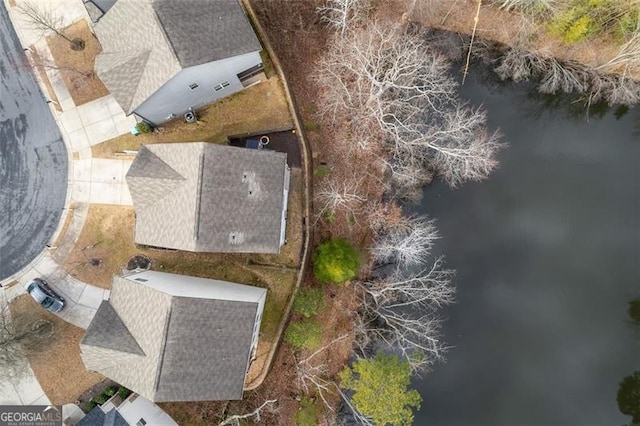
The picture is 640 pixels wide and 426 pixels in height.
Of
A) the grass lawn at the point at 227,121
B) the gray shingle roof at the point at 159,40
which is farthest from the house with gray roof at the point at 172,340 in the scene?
the gray shingle roof at the point at 159,40

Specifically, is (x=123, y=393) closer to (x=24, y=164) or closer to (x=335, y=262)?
(x=335, y=262)

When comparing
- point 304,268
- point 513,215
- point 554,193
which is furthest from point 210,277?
point 554,193

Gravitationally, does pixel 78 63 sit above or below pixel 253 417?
above

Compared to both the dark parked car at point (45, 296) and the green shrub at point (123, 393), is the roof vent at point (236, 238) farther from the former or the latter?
the dark parked car at point (45, 296)

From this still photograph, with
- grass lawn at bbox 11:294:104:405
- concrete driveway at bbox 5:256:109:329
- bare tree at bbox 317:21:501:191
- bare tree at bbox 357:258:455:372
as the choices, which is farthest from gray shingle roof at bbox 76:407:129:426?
bare tree at bbox 317:21:501:191

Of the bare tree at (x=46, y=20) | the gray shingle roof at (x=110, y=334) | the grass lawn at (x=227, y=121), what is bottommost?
the gray shingle roof at (x=110, y=334)

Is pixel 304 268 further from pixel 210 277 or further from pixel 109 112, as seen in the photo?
pixel 109 112

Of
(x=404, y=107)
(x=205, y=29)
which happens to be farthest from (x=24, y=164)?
(x=404, y=107)

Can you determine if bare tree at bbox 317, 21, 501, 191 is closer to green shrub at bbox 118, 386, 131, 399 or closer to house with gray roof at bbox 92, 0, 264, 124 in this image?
house with gray roof at bbox 92, 0, 264, 124
